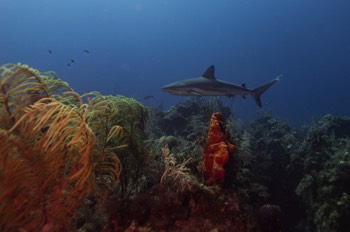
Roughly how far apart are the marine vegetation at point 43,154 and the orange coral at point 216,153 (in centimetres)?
171

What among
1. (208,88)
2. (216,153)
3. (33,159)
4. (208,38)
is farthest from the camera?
(208,38)

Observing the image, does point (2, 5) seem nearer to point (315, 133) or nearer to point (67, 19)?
point (67, 19)

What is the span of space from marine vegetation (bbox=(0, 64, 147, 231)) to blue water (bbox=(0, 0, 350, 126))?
13920 centimetres

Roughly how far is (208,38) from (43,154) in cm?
17842

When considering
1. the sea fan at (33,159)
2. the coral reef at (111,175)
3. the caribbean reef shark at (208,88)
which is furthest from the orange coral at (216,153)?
the caribbean reef shark at (208,88)

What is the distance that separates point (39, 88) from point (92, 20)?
164575 millimetres

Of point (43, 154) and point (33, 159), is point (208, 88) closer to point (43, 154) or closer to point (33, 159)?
point (43, 154)

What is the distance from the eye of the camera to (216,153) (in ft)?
15.6

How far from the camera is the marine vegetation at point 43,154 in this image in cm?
266

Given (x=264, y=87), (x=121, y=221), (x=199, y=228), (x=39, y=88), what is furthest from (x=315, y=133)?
(x=39, y=88)

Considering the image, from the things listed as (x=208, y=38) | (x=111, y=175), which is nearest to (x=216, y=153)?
(x=111, y=175)

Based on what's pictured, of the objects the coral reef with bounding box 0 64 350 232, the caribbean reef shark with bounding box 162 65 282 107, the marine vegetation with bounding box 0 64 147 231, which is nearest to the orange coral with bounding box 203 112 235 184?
the coral reef with bounding box 0 64 350 232

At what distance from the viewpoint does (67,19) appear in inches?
6088

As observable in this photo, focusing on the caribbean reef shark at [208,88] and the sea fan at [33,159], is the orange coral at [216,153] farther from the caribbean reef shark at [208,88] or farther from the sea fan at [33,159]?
the caribbean reef shark at [208,88]
